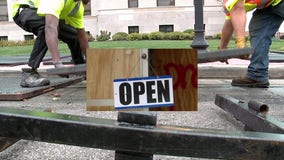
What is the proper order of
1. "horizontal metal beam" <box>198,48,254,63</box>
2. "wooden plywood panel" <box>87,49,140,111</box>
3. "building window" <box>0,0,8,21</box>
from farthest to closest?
1. "building window" <box>0,0,8,21</box>
2. "horizontal metal beam" <box>198,48,254,63</box>
3. "wooden plywood panel" <box>87,49,140,111</box>

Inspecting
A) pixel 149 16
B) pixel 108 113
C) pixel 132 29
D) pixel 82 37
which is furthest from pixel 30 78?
pixel 132 29

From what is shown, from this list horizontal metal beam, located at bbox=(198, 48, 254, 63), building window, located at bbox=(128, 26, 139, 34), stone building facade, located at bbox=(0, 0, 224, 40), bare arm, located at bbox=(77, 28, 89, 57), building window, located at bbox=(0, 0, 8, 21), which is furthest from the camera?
building window, located at bbox=(0, 0, 8, 21)

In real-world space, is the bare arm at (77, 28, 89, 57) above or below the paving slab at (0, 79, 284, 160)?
above

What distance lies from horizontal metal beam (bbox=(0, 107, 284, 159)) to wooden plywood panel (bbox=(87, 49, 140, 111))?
1.23 feet

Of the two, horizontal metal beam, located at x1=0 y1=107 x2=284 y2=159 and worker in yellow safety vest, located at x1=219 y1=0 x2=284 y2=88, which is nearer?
horizontal metal beam, located at x1=0 y1=107 x2=284 y2=159

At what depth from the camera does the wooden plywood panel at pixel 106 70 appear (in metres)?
1.70

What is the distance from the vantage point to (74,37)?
5.06 metres

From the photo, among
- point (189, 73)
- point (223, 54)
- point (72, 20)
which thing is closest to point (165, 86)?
point (189, 73)

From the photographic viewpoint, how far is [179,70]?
→ 5.97 ft

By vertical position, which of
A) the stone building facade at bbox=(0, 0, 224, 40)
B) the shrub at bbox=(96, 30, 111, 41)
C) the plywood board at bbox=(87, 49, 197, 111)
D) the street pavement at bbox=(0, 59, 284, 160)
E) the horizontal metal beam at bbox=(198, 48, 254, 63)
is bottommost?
the street pavement at bbox=(0, 59, 284, 160)

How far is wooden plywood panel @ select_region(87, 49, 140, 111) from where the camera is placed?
170 centimetres

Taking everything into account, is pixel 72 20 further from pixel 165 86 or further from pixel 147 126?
pixel 147 126

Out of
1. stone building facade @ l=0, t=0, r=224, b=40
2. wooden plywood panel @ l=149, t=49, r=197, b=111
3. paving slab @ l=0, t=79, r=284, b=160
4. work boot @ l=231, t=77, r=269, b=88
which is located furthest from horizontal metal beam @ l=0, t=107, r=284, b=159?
stone building facade @ l=0, t=0, r=224, b=40

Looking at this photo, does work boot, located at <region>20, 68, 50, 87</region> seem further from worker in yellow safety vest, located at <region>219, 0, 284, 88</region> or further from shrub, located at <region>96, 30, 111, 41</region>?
shrub, located at <region>96, 30, 111, 41</region>
